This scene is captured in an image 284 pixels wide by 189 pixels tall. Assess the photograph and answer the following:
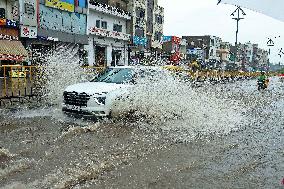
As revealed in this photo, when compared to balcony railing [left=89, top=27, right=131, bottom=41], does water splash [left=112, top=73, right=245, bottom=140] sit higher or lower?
lower

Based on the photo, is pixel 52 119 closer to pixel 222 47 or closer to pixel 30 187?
pixel 30 187

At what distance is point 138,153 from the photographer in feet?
19.3

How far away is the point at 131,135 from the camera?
23.9ft

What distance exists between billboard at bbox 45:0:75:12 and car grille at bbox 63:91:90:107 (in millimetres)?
→ 25722

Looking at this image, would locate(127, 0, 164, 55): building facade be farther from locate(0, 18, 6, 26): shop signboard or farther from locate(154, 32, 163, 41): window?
locate(0, 18, 6, 26): shop signboard

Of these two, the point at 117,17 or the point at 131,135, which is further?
the point at 117,17

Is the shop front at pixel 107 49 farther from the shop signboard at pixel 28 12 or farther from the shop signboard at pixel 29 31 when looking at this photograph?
the shop signboard at pixel 28 12

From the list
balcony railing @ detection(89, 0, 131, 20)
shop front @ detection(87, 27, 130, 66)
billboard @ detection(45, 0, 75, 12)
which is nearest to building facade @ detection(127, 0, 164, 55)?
balcony railing @ detection(89, 0, 131, 20)

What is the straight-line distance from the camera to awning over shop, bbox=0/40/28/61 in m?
26.8

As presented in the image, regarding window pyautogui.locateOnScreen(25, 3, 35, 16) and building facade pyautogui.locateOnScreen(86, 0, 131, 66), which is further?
Result: building facade pyautogui.locateOnScreen(86, 0, 131, 66)

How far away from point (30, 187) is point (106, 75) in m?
6.29

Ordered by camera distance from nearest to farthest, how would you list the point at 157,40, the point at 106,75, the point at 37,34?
the point at 106,75, the point at 37,34, the point at 157,40

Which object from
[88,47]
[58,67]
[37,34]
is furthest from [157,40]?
[58,67]

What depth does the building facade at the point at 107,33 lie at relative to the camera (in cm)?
4175
